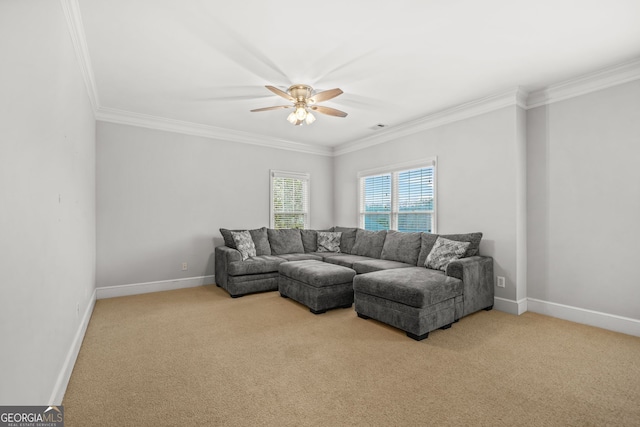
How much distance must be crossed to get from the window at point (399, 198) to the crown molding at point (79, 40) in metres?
4.42

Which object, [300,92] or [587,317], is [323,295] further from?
[587,317]

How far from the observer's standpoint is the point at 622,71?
315 centimetres

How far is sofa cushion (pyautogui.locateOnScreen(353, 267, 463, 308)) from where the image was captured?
2957mm

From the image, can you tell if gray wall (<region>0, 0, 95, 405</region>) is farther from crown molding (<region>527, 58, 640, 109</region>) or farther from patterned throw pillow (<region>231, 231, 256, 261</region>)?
crown molding (<region>527, 58, 640, 109</region>)

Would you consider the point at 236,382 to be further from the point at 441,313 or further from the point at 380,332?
the point at 441,313

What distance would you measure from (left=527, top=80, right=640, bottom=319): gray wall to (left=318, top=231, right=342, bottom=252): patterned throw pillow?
10.1 ft

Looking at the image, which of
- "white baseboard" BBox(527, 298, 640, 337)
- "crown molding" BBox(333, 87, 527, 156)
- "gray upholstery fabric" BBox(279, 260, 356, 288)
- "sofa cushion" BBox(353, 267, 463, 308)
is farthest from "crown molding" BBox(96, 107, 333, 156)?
"white baseboard" BBox(527, 298, 640, 337)

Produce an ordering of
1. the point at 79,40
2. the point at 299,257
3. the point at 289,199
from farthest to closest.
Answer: the point at 289,199 < the point at 299,257 < the point at 79,40

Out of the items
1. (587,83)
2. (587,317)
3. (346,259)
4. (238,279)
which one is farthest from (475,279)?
(238,279)

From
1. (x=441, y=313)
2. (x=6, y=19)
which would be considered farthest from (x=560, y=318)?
(x=6, y=19)

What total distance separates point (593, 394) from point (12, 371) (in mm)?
3254

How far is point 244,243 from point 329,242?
1730mm

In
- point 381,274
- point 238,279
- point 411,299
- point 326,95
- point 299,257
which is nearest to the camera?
point 411,299

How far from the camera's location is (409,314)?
2.97m
